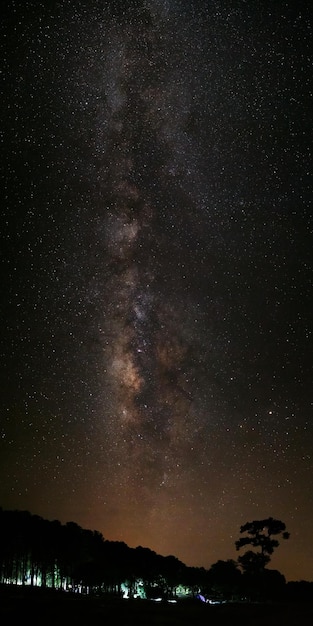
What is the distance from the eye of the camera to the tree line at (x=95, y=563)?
60406 mm


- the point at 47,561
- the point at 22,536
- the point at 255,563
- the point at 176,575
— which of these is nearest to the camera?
the point at 255,563

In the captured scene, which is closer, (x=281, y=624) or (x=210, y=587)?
(x=281, y=624)

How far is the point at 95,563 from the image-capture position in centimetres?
8681

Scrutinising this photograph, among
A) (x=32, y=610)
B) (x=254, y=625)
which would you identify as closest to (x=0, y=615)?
(x=32, y=610)

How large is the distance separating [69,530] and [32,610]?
6593 cm

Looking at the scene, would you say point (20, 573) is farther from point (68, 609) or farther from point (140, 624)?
point (140, 624)

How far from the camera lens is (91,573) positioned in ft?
275

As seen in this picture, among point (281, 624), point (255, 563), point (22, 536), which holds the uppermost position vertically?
point (22, 536)

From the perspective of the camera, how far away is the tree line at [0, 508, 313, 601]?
60.4 m

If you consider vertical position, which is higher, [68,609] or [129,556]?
[129,556]

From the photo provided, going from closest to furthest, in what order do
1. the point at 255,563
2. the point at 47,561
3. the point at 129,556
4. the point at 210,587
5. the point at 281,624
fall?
the point at 281,624 → the point at 255,563 → the point at 47,561 → the point at 129,556 → the point at 210,587

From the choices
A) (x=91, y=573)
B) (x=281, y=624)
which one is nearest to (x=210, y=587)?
(x=91, y=573)

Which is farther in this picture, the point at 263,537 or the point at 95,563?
the point at 95,563

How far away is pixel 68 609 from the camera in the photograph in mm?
27984
